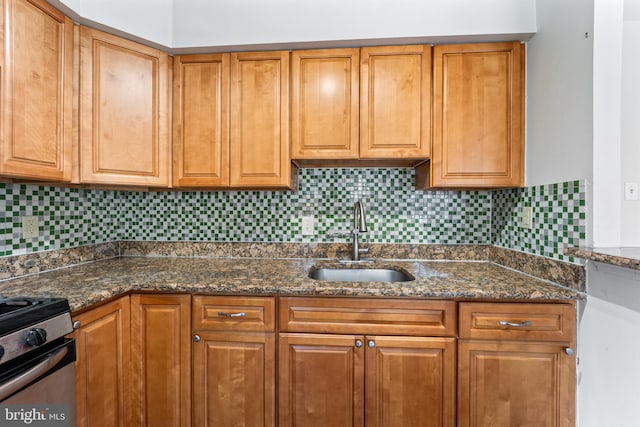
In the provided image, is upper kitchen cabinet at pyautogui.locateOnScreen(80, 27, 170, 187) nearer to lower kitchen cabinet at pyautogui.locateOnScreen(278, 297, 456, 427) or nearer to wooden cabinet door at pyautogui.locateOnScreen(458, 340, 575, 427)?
lower kitchen cabinet at pyautogui.locateOnScreen(278, 297, 456, 427)

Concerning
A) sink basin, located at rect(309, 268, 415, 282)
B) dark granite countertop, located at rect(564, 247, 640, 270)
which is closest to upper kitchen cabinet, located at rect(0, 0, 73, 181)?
sink basin, located at rect(309, 268, 415, 282)

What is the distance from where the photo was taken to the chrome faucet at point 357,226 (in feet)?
6.04

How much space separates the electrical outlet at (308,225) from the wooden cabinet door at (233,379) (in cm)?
80

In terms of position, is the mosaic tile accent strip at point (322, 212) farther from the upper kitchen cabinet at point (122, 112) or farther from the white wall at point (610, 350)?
the white wall at point (610, 350)

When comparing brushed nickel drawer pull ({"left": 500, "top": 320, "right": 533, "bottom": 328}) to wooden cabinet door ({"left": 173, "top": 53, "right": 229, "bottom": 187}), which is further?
wooden cabinet door ({"left": 173, "top": 53, "right": 229, "bottom": 187})

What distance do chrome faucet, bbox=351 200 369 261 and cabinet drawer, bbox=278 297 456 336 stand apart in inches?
22.1

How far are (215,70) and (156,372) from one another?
1.58 metres

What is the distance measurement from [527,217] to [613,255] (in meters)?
0.60

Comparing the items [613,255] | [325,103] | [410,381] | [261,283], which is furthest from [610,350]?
[325,103]

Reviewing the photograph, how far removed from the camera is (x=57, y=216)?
177cm

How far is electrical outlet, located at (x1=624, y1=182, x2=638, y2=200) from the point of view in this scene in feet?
4.10

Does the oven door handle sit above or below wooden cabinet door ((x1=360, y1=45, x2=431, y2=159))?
below

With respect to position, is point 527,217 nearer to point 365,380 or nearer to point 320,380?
point 365,380

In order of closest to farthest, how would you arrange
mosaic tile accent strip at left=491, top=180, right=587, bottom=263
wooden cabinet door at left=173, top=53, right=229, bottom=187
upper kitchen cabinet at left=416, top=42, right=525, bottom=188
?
mosaic tile accent strip at left=491, top=180, right=587, bottom=263 < upper kitchen cabinet at left=416, top=42, right=525, bottom=188 < wooden cabinet door at left=173, top=53, right=229, bottom=187
